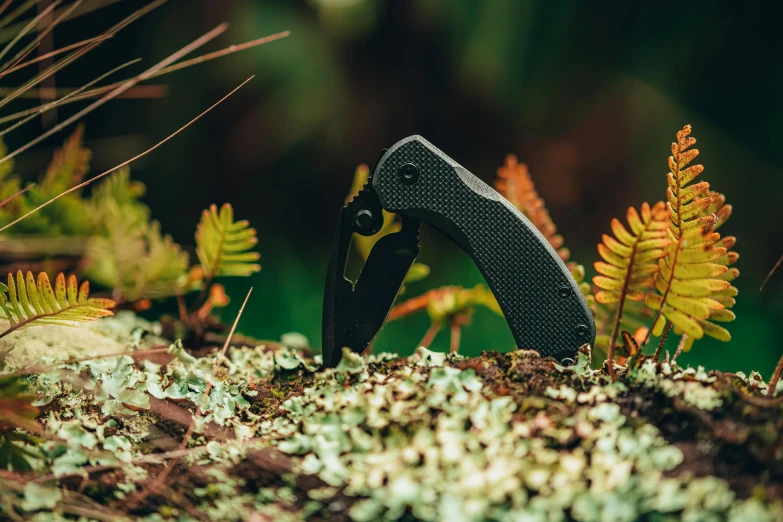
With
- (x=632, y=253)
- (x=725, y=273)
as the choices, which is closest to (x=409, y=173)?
(x=632, y=253)

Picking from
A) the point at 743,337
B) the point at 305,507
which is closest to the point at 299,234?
the point at 743,337

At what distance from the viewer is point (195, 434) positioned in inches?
23.5

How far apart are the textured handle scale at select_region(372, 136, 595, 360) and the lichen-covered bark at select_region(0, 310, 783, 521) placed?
6 cm

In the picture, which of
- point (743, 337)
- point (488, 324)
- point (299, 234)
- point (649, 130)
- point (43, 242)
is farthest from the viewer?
point (299, 234)

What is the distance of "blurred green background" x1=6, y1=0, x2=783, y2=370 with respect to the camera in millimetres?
1772

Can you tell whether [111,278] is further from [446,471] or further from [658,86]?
[658,86]

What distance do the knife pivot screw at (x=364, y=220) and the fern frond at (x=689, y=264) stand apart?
1.08ft

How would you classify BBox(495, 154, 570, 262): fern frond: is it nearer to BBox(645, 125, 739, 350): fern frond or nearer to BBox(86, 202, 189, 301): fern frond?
BBox(645, 125, 739, 350): fern frond

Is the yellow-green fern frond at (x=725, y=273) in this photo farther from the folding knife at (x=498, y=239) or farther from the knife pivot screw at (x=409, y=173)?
the knife pivot screw at (x=409, y=173)

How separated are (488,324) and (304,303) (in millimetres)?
558

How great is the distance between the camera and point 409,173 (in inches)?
27.3

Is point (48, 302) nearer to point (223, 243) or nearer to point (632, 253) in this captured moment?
point (223, 243)

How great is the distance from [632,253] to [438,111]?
138 centimetres

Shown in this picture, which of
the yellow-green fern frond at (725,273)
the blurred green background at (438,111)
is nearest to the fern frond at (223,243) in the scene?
the yellow-green fern frond at (725,273)
